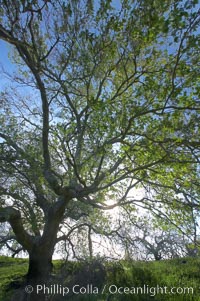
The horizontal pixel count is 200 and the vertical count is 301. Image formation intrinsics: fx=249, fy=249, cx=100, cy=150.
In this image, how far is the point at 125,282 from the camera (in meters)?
9.25

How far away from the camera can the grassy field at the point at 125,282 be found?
7.27m

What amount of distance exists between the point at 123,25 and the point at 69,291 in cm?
925

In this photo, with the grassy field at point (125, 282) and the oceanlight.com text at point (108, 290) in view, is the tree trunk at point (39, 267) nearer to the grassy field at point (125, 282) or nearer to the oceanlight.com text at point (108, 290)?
the oceanlight.com text at point (108, 290)

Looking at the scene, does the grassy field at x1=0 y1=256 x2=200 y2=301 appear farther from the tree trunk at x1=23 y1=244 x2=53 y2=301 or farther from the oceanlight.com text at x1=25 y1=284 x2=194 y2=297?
the tree trunk at x1=23 y1=244 x2=53 y2=301

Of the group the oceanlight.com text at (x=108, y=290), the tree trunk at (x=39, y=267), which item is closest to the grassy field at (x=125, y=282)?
the oceanlight.com text at (x=108, y=290)

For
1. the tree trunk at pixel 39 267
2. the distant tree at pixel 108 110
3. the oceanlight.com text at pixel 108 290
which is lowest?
the oceanlight.com text at pixel 108 290

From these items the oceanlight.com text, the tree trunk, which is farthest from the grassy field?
the tree trunk

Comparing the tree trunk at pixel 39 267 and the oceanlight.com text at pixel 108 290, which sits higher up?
the tree trunk at pixel 39 267

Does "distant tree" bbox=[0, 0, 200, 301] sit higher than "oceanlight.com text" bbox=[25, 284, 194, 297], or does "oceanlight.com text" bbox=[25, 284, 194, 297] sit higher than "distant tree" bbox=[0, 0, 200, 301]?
"distant tree" bbox=[0, 0, 200, 301]

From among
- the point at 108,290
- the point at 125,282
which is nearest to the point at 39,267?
the point at 108,290

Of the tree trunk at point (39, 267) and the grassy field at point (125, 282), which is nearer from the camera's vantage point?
the grassy field at point (125, 282)

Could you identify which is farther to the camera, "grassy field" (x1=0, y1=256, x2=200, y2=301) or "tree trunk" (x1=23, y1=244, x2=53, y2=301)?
"tree trunk" (x1=23, y1=244, x2=53, y2=301)

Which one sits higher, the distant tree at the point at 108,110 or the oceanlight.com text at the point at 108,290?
the distant tree at the point at 108,110

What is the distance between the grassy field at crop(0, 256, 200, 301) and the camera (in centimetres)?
727
